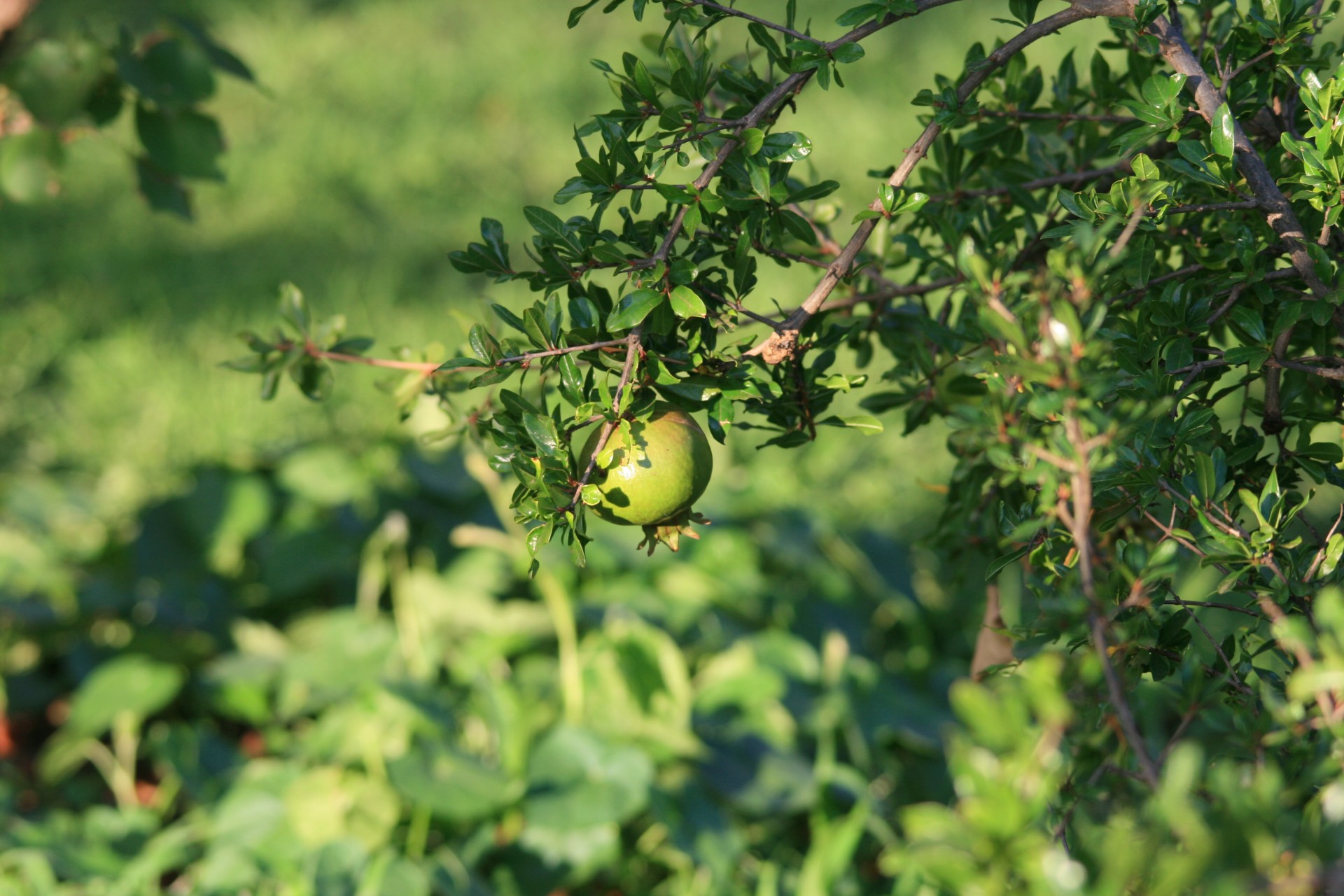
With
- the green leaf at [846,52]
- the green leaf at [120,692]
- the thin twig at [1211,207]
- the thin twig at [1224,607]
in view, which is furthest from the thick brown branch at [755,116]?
the green leaf at [120,692]

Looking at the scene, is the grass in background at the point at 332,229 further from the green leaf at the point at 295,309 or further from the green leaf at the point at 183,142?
the green leaf at the point at 295,309

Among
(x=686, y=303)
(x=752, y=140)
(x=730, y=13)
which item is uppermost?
(x=730, y=13)

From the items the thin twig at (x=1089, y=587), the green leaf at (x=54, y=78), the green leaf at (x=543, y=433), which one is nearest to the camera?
the thin twig at (x=1089, y=587)

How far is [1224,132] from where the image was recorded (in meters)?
0.85

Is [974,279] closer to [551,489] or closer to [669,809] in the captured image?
[551,489]

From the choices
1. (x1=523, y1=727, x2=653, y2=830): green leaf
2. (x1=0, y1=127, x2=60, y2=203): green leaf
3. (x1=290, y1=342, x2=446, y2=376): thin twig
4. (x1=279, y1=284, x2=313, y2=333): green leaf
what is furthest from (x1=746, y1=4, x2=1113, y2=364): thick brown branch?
(x1=0, y1=127, x2=60, y2=203): green leaf

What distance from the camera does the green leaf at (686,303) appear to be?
0.83 m

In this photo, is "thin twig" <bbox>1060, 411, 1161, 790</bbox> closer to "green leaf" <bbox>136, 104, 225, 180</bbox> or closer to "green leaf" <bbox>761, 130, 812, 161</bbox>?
"green leaf" <bbox>761, 130, 812, 161</bbox>

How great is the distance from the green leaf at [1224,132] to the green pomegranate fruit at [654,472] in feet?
1.40

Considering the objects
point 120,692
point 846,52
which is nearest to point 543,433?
point 846,52

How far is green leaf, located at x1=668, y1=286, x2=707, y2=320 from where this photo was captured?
2.72 feet

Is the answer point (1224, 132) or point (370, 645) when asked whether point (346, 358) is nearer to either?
point (1224, 132)

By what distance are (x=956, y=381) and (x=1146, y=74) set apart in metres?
0.35

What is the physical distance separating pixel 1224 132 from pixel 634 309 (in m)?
0.44
